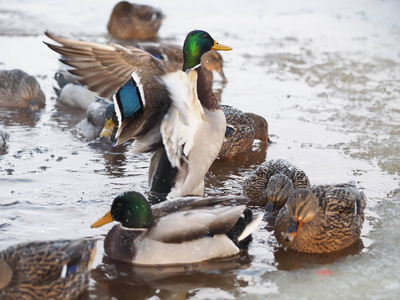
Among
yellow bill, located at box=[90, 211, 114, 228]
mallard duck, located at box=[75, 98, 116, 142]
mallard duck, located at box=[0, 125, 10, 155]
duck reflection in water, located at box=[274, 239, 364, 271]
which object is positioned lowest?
duck reflection in water, located at box=[274, 239, 364, 271]

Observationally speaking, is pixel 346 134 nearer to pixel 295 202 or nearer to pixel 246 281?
pixel 295 202

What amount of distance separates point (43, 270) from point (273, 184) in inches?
80.9

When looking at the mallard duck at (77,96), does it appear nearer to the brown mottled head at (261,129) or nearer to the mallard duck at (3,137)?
the mallard duck at (3,137)

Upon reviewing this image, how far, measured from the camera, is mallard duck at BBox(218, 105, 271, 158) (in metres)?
6.21

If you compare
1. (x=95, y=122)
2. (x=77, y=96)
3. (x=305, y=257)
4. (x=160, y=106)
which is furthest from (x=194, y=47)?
(x=77, y=96)

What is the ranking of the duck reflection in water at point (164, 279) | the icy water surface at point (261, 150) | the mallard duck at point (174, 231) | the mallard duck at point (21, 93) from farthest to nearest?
the mallard duck at point (21, 93), the mallard duck at point (174, 231), the icy water surface at point (261, 150), the duck reflection in water at point (164, 279)

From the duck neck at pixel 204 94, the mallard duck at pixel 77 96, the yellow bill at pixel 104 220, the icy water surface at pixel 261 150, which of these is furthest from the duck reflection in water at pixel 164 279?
the mallard duck at pixel 77 96

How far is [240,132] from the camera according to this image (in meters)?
6.33

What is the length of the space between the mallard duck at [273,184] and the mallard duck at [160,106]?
18.1 inches

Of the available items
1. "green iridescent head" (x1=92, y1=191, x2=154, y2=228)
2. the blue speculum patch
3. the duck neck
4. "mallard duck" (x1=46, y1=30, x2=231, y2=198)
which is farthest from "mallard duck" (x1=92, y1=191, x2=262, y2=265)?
the duck neck

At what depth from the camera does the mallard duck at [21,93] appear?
299 inches

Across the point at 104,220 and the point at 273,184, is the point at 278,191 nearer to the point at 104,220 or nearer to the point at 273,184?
the point at 273,184

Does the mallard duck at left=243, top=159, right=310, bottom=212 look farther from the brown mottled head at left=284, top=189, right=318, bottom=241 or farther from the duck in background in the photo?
the duck in background

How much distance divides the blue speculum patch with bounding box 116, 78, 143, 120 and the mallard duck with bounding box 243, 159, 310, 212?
1.17 m
